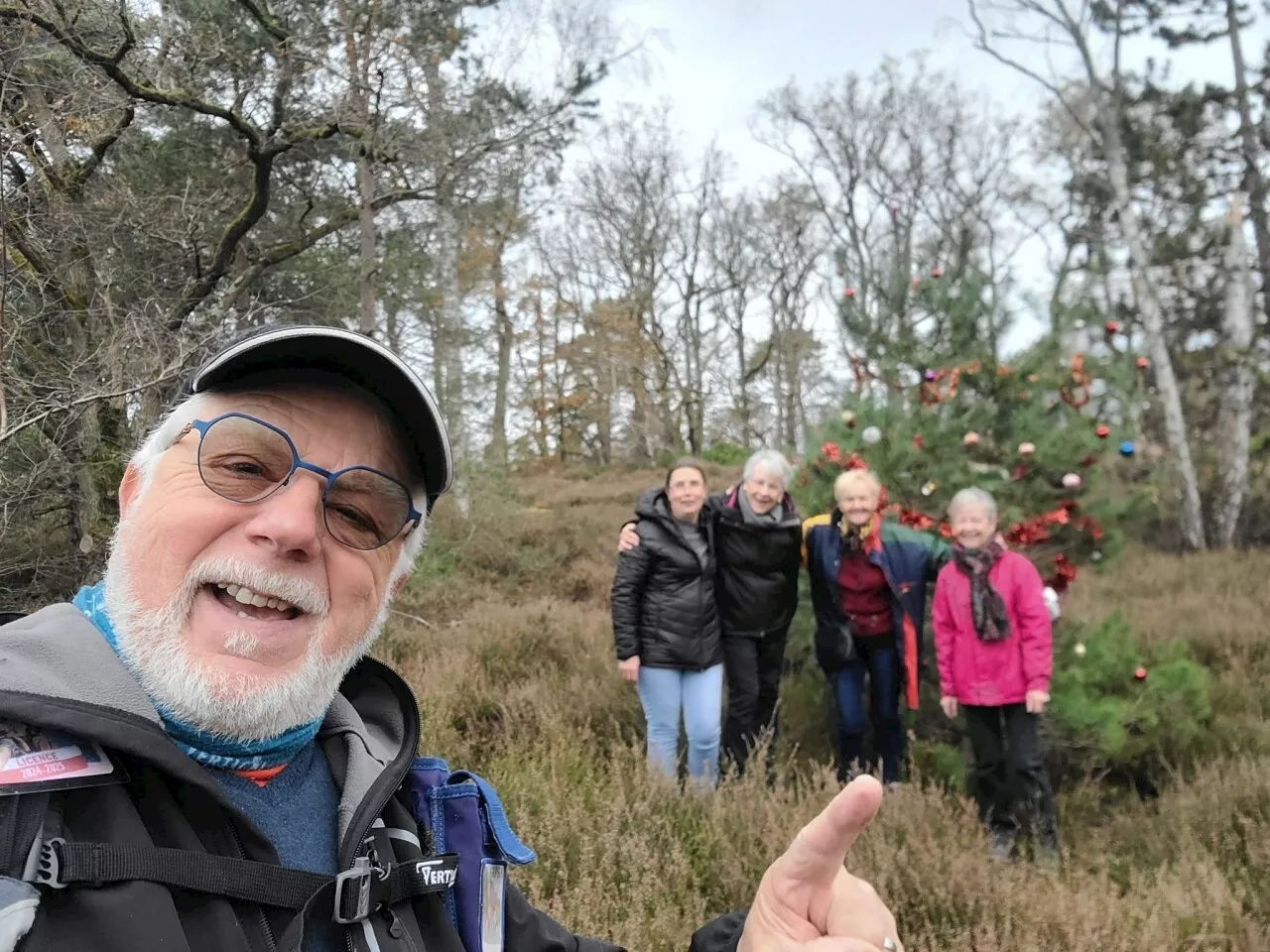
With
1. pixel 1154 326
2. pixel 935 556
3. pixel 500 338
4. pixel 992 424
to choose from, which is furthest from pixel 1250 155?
pixel 500 338

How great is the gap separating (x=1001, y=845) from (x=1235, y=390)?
10.7 m

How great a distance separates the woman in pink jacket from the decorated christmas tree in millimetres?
783

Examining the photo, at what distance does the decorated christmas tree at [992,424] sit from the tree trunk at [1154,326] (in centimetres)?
741

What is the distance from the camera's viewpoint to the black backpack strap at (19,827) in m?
0.79

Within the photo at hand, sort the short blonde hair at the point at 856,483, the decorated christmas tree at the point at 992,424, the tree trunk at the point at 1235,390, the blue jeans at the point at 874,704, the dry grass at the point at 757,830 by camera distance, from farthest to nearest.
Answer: the tree trunk at the point at 1235,390, the decorated christmas tree at the point at 992,424, the blue jeans at the point at 874,704, the short blonde hair at the point at 856,483, the dry grass at the point at 757,830

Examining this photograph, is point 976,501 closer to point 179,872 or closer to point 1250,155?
Result: point 179,872

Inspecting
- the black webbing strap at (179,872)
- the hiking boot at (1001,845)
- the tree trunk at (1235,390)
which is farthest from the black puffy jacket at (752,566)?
the tree trunk at (1235,390)

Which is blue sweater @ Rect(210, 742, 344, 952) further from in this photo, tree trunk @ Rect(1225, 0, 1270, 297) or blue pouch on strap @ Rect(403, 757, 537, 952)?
tree trunk @ Rect(1225, 0, 1270, 297)

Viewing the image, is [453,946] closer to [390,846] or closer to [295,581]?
[390,846]

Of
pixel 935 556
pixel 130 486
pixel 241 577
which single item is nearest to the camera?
pixel 241 577

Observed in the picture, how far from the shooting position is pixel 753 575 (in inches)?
160

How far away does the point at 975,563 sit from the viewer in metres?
3.72

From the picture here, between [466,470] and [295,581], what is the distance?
916 centimetres

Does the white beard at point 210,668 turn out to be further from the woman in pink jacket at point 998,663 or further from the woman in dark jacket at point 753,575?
the woman in pink jacket at point 998,663
